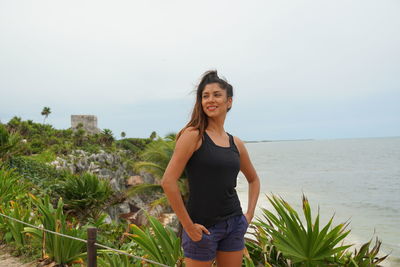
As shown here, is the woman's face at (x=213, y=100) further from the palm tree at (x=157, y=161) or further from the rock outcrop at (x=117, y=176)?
the rock outcrop at (x=117, y=176)

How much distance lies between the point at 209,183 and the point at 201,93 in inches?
20.4

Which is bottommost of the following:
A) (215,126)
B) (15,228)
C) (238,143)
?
(15,228)

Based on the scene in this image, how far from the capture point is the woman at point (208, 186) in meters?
1.63

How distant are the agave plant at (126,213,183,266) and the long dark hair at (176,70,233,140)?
3.83ft

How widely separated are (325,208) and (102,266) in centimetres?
3034

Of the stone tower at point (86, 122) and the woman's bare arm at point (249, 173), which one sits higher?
the stone tower at point (86, 122)

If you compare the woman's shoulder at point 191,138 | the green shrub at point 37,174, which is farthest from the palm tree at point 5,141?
the woman's shoulder at point 191,138

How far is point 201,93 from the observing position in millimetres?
1869

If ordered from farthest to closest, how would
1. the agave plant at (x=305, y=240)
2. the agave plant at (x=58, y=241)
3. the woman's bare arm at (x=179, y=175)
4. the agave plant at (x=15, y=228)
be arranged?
the agave plant at (x=15, y=228)
the agave plant at (x=58, y=241)
the agave plant at (x=305, y=240)
the woman's bare arm at (x=179, y=175)

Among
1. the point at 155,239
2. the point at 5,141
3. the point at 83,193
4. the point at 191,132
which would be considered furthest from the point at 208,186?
the point at 5,141

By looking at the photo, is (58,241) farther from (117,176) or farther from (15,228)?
(117,176)

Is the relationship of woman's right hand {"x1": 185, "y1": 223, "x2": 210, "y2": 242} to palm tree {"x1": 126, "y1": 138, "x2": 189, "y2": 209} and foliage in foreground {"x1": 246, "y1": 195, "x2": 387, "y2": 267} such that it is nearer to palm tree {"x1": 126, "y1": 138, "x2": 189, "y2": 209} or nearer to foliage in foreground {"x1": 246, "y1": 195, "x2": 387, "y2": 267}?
foliage in foreground {"x1": 246, "y1": 195, "x2": 387, "y2": 267}

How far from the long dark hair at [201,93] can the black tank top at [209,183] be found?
9cm

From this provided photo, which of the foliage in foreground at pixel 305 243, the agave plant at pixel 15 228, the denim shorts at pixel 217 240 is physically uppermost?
the denim shorts at pixel 217 240
